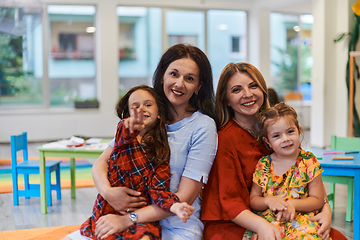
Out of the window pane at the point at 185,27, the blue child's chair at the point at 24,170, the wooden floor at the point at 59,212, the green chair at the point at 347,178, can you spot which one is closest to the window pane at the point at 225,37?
the window pane at the point at 185,27

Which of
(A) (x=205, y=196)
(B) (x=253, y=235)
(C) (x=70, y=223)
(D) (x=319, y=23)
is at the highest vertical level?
(D) (x=319, y=23)

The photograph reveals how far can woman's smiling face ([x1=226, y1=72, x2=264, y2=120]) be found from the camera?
5.41 ft

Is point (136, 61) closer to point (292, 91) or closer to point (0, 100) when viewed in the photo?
point (0, 100)

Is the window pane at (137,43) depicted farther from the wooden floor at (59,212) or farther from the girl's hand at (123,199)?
the girl's hand at (123,199)

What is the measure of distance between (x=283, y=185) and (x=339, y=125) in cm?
539

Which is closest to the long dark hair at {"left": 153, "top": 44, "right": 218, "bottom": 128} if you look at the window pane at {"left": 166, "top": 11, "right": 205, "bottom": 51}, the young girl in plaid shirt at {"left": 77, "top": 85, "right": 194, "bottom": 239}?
the young girl in plaid shirt at {"left": 77, "top": 85, "right": 194, "bottom": 239}

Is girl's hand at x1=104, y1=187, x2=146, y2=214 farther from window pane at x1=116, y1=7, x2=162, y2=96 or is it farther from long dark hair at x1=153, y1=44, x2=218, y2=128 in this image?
window pane at x1=116, y1=7, x2=162, y2=96

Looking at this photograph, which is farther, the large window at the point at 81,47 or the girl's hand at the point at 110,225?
the large window at the point at 81,47

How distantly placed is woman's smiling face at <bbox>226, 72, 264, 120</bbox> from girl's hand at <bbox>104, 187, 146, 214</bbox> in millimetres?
586

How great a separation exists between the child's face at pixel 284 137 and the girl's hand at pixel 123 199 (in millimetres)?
603

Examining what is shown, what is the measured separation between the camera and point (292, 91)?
10305 millimetres

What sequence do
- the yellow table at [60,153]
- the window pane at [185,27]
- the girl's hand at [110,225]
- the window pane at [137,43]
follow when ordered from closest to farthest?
the girl's hand at [110,225] < the yellow table at [60,153] < the window pane at [137,43] < the window pane at [185,27]

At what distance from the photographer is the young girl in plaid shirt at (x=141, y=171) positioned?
142 cm

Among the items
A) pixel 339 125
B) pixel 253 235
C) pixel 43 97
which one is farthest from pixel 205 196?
pixel 43 97
